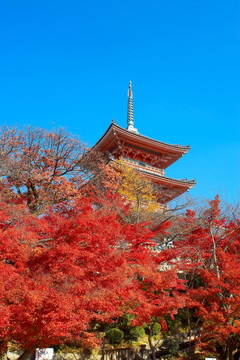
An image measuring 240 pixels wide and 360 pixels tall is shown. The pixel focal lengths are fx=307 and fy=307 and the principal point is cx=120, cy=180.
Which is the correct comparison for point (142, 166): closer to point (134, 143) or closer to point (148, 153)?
point (148, 153)

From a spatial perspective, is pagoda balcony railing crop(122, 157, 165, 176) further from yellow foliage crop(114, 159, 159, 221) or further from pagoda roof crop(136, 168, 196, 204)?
yellow foliage crop(114, 159, 159, 221)

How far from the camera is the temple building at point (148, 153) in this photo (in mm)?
→ 23719

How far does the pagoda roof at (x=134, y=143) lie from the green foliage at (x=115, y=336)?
14.4 metres

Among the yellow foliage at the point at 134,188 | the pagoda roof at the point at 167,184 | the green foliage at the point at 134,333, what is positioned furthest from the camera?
the pagoda roof at the point at 167,184

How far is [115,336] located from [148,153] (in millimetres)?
15704

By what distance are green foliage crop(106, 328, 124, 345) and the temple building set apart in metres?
11.7

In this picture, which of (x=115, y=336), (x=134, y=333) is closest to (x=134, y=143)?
(x=134, y=333)

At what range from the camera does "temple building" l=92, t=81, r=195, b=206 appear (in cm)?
2372

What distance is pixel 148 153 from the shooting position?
2555 centimetres

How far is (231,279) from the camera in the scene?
35.9 feet

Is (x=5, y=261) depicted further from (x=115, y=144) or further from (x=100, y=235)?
(x=115, y=144)

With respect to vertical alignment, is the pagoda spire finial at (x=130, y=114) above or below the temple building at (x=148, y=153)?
above

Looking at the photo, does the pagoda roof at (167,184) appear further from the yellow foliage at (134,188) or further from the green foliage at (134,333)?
the green foliage at (134,333)

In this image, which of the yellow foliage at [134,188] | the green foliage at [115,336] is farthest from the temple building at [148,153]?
the green foliage at [115,336]
